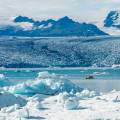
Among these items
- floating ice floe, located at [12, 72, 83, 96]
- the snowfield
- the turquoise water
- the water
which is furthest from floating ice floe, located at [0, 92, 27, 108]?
the turquoise water

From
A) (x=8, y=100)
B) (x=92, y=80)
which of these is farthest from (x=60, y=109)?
(x=92, y=80)

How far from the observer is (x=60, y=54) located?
14925cm

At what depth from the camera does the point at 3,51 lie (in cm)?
14688

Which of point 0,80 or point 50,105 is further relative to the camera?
point 0,80

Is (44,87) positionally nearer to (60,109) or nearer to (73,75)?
(60,109)

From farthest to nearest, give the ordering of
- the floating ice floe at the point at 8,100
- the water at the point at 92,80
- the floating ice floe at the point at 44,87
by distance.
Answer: the water at the point at 92,80, the floating ice floe at the point at 44,87, the floating ice floe at the point at 8,100

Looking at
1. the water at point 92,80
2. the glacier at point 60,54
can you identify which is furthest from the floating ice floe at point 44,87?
the glacier at point 60,54

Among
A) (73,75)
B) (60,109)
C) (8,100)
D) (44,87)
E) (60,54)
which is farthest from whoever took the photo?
(60,54)

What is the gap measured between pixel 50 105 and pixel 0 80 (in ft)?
50.9

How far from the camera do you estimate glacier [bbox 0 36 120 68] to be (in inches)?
5310

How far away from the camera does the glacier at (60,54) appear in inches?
5310

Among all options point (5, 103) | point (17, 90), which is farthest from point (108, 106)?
point (17, 90)

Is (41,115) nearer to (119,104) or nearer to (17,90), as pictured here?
(119,104)

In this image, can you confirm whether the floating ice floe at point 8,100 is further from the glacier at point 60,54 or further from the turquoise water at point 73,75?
the glacier at point 60,54
